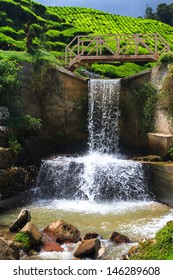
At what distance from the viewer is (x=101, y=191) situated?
14031 millimetres

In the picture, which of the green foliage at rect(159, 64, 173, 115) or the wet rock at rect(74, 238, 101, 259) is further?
the green foliage at rect(159, 64, 173, 115)

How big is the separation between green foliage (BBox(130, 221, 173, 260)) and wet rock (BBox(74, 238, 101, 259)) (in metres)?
1.79

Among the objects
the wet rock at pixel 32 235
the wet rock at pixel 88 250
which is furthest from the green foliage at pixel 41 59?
the wet rock at pixel 88 250

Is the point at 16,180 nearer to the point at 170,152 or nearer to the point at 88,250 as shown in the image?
the point at 170,152

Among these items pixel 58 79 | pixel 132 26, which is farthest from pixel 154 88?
pixel 132 26

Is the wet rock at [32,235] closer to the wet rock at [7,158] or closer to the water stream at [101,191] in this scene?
the water stream at [101,191]

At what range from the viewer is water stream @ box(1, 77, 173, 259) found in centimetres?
1062

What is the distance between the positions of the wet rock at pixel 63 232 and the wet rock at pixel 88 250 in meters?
0.88

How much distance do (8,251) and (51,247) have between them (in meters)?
1.76

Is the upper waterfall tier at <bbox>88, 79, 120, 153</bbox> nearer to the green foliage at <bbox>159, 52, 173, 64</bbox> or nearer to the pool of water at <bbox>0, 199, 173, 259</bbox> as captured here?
the green foliage at <bbox>159, 52, 173, 64</bbox>

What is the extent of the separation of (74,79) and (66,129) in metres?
2.39

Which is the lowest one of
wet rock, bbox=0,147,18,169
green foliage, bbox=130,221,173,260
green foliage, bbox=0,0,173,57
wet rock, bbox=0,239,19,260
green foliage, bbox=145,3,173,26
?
wet rock, bbox=0,239,19,260

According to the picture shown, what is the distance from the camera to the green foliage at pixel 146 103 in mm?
16969

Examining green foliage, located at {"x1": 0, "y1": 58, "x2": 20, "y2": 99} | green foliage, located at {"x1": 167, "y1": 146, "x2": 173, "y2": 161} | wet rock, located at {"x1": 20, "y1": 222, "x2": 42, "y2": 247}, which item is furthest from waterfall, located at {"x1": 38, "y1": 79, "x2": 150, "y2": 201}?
wet rock, located at {"x1": 20, "y1": 222, "x2": 42, "y2": 247}
